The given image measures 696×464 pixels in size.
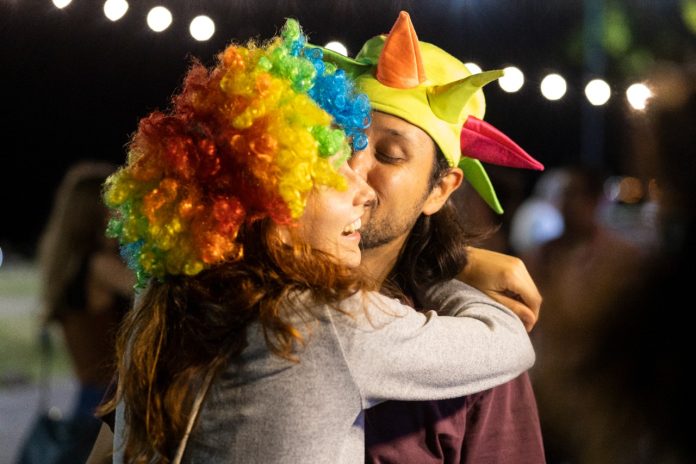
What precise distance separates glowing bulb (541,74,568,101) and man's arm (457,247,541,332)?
5.43 feet

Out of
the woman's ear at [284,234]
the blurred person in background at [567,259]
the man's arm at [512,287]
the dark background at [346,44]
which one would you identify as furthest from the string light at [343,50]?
the woman's ear at [284,234]

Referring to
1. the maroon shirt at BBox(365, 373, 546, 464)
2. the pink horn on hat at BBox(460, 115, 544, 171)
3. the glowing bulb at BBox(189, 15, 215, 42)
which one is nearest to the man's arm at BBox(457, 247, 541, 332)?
the maroon shirt at BBox(365, 373, 546, 464)

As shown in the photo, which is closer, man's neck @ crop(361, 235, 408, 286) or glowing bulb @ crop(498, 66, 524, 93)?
man's neck @ crop(361, 235, 408, 286)

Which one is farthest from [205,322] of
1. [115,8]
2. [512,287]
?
[115,8]

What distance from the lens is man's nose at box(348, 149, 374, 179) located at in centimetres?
219

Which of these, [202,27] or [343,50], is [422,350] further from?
[202,27]

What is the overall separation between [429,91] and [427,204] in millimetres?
272

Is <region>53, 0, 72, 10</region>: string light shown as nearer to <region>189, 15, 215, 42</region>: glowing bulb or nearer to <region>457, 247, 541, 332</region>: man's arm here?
<region>189, 15, 215, 42</region>: glowing bulb

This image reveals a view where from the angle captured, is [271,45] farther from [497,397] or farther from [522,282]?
[497,397]

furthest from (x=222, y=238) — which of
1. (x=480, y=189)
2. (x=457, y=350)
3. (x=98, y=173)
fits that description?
(x=98, y=173)

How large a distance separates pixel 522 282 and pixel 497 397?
25 cm

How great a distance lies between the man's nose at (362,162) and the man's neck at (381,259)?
19cm

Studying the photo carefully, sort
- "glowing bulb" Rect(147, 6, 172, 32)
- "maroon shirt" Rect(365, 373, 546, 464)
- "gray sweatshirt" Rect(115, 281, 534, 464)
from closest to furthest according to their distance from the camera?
"gray sweatshirt" Rect(115, 281, 534, 464) < "maroon shirt" Rect(365, 373, 546, 464) < "glowing bulb" Rect(147, 6, 172, 32)

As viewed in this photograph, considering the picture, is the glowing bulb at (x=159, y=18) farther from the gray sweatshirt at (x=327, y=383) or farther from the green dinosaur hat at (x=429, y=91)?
the gray sweatshirt at (x=327, y=383)
